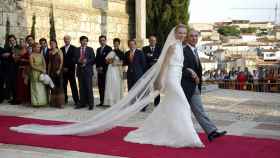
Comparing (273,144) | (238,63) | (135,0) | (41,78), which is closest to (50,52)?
(41,78)

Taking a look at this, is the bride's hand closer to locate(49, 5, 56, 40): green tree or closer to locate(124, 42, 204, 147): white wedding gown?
locate(124, 42, 204, 147): white wedding gown

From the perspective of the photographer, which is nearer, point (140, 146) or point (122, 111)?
point (140, 146)

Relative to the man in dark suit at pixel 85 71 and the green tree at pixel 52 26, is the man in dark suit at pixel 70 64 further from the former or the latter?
the green tree at pixel 52 26

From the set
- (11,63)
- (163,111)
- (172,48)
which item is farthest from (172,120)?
(11,63)

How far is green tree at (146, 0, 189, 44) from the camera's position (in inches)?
926

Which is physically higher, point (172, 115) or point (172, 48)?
point (172, 48)

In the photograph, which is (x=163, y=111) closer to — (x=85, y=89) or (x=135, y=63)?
(x=135, y=63)

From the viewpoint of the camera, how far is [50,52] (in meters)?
11.9

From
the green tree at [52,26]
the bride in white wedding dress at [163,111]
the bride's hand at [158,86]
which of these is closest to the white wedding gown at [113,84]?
the bride in white wedding dress at [163,111]

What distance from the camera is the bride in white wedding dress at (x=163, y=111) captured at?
7156 millimetres

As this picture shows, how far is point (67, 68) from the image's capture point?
12172 millimetres

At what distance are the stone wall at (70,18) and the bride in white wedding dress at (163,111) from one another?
278 inches

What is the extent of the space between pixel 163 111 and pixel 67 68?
525 cm

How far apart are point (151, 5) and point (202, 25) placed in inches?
4666
